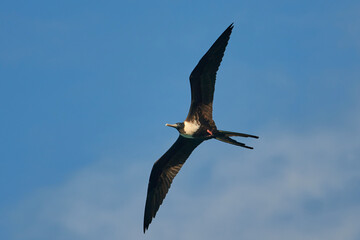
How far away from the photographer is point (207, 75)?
545 inches

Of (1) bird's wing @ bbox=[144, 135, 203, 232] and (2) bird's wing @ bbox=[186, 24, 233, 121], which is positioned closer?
(2) bird's wing @ bbox=[186, 24, 233, 121]

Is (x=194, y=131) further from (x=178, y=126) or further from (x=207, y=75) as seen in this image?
(x=207, y=75)

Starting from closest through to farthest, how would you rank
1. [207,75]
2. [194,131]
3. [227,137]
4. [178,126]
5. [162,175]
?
[207,75], [227,137], [194,131], [178,126], [162,175]

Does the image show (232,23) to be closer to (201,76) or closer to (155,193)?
(201,76)

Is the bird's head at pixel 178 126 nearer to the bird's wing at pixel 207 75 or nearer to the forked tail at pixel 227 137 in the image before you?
the bird's wing at pixel 207 75

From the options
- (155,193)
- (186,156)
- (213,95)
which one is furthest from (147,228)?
(213,95)

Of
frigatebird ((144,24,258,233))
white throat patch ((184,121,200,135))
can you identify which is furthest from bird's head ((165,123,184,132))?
white throat patch ((184,121,200,135))

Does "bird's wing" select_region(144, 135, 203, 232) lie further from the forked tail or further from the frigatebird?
the forked tail

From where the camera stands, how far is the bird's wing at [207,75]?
13.7 meters

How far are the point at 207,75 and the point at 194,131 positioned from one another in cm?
159

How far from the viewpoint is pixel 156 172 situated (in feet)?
52.0

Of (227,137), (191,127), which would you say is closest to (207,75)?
(191,127)

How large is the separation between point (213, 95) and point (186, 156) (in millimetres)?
2393

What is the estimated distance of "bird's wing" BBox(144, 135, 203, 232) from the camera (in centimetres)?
1563
